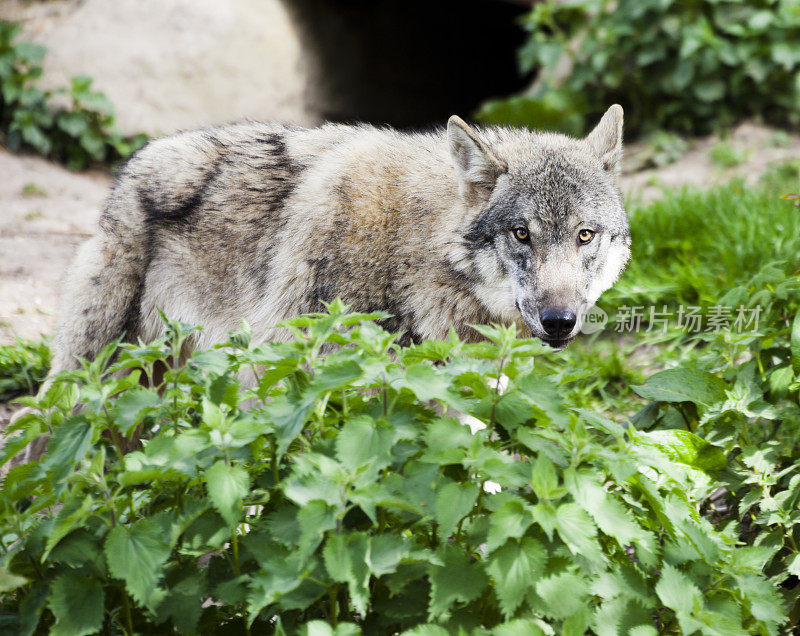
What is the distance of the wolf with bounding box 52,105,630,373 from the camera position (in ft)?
11.6

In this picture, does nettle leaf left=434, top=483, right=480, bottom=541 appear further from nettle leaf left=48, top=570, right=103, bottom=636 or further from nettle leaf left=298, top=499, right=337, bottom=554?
nettle leaf left=48, top=570, right=103, bottom=636

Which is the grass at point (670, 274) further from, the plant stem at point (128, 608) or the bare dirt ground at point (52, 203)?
the plant stem at point (128, 608)

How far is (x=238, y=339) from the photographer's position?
7.74 feet

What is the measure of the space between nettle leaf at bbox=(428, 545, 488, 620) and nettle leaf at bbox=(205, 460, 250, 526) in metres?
0.48

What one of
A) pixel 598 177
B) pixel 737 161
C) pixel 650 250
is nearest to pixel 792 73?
pixel 737 161

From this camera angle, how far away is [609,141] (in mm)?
3871

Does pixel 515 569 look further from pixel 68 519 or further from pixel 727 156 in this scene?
pixel 727 156

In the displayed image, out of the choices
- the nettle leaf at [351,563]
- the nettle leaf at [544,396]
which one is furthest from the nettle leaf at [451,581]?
the nettle leaf at [544,396]

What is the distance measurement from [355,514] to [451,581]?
31 centimetres

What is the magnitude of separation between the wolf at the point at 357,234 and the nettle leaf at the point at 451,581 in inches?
61.0

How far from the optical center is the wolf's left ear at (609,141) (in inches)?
151

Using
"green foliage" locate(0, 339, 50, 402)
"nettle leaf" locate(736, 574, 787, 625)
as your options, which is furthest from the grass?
"nettle leaf" locate(736, 574, 787, 625)

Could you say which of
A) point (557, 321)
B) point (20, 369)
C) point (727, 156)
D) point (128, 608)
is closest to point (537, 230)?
point (557, 321)

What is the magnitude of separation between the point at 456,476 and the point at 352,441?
30 cm
